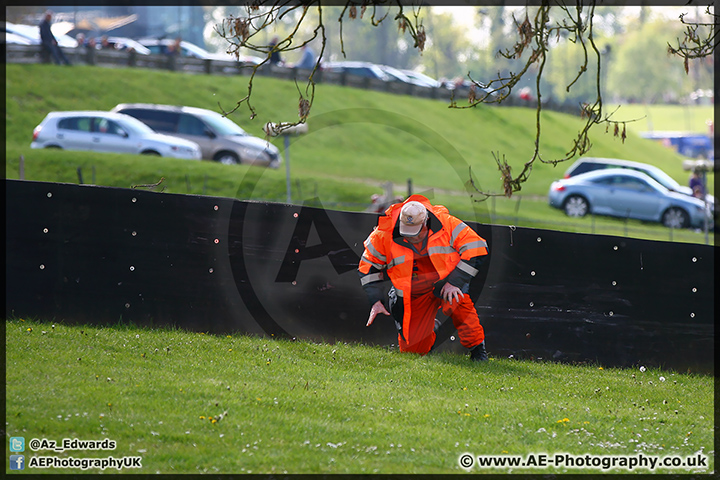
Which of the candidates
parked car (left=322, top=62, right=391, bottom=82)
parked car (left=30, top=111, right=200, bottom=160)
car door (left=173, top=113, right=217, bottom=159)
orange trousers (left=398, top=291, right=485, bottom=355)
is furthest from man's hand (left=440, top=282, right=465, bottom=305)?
parked car (left=322, top=62, right=391, bottom=82)

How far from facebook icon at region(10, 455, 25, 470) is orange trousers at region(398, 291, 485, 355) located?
3.72 metres

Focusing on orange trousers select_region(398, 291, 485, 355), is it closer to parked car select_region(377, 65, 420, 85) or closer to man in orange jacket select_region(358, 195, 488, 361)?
man in orange jacket select_region(358, 195, 488, 361)

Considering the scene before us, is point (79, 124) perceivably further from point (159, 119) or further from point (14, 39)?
point (14, 39)

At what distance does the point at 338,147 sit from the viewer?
31.5 meters

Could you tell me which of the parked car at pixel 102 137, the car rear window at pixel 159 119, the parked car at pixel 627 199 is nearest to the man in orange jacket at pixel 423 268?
the parked car at pixel 102 137

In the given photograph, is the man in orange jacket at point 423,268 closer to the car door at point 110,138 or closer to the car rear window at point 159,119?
the car door at point 110,138

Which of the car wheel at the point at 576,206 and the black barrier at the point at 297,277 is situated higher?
the car wheel at the point at 576,206

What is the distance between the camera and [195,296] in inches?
298

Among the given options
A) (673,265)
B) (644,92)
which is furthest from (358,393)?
(644,92)

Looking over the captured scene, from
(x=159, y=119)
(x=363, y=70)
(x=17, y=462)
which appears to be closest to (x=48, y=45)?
(x=159, y=119)

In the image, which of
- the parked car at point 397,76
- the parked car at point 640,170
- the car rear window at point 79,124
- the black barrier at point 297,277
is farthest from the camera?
the parked car at point 397,76

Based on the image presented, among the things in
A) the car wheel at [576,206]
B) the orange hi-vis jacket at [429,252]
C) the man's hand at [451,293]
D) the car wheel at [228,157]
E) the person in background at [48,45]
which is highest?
the person in background at [48,45]

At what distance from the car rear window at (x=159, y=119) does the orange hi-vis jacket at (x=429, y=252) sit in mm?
18643

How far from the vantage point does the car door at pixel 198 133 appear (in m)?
23.6
